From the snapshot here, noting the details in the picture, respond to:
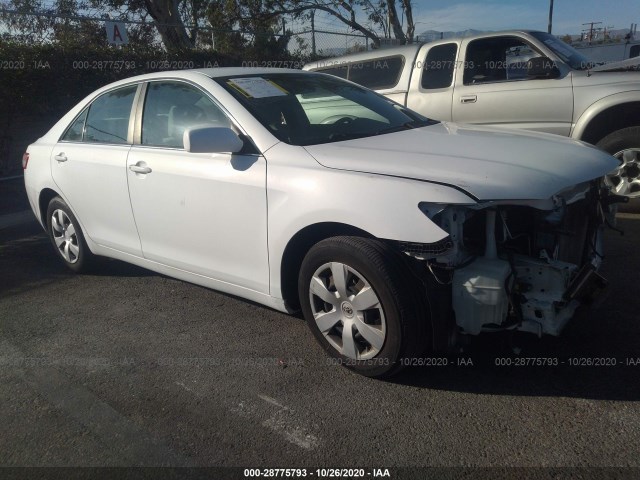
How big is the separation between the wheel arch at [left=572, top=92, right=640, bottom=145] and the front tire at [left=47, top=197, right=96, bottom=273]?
16.0 ft

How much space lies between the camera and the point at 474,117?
21.7ft

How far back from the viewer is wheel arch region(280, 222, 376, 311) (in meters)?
2.98

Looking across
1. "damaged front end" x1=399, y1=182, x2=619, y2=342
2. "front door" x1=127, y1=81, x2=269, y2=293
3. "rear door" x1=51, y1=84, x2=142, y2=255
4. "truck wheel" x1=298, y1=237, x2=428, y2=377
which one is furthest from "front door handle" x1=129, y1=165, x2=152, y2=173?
"damaged front end" x1=399, y1=182, x2=619, y2=342

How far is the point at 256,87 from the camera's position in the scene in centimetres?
380

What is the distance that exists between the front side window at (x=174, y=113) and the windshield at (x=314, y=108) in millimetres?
182

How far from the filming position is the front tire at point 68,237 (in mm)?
4875

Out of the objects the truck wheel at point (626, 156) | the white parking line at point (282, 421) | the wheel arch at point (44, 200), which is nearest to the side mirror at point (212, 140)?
the white parking line at point (282, 421)

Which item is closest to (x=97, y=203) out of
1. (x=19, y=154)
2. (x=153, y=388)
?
(x=153, y=388)

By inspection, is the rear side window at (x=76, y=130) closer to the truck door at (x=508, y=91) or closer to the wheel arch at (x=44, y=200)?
the wheel arch at (x=44, y=200)

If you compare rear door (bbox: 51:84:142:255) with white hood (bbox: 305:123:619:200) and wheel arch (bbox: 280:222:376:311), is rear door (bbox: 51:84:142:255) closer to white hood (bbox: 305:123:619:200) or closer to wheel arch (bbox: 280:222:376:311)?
wheel arch (bbox: 280:222:376:311)

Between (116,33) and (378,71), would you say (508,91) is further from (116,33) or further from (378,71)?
(116,33)

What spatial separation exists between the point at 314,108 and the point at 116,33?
29.3 feet

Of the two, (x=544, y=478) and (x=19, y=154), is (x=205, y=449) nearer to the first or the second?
(x=544, y=478)

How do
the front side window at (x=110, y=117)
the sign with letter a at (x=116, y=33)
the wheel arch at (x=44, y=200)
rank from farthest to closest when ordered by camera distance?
the sign with letter a at (x=116, y=33), the wheel arch at (x=44, y=200), the front side window at (x=110, y=117)
